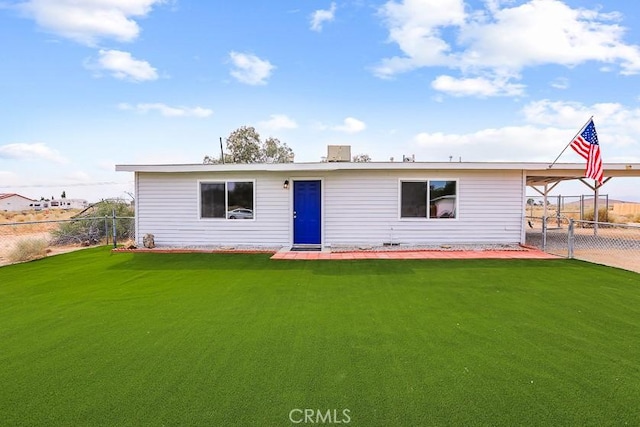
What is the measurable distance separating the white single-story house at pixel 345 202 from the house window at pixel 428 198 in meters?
0.03

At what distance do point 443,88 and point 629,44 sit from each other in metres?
5.98

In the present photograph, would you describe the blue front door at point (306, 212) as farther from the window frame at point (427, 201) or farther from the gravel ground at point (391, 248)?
the window frame at point (427, 201)

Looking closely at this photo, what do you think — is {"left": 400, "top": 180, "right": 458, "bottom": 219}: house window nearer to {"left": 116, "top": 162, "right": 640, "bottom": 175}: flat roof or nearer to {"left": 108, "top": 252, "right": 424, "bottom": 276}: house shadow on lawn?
{"left": 116, "top": 162, "right": 640, "bottom": 175}: flat roof

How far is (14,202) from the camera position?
154ft

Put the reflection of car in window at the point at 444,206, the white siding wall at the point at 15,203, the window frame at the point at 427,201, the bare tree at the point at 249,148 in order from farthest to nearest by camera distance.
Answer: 1. the white siding wall at the point at 15,203
2. the bare tree at the point at 249,148
3. the reflection of car in window at the point at 444,206
4. the window frame at the point at 427,201

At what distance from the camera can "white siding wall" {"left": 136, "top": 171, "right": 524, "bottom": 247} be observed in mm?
10180

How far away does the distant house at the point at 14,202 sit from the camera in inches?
1756

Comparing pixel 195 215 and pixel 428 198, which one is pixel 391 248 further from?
pixel 195 215

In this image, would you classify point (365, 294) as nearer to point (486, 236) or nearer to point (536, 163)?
point (486, 236)

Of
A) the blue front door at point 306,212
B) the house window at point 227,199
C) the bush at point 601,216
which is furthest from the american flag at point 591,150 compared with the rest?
the bush at point 601,216

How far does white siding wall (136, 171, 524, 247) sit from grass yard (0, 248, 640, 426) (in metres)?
3.77

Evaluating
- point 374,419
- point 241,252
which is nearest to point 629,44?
point 241,252

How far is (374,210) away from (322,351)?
7109 millimetres

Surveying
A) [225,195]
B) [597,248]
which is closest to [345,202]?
[225,195]
